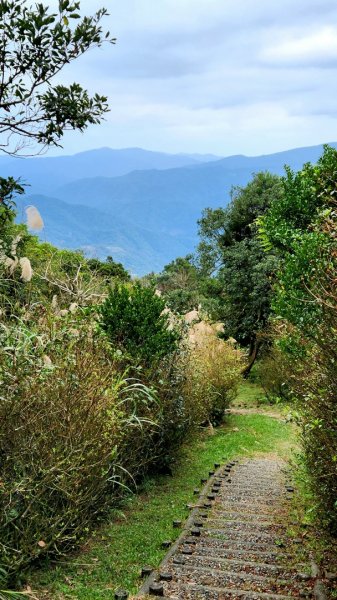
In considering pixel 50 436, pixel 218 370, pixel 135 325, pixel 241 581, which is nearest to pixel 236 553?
pixel 241 581

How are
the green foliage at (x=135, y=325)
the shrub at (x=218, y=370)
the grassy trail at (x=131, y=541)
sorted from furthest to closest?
1. the shrub at (x=218, y=370)
2. the green foliage at (x=135, y=325)
3. the grassy trail at (x=131, y=541)

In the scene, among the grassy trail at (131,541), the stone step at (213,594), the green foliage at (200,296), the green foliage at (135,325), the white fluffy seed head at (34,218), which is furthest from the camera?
the green foliage at (200,296)

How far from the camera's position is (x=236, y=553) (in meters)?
4.96

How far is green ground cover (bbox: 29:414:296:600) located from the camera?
4.35 m

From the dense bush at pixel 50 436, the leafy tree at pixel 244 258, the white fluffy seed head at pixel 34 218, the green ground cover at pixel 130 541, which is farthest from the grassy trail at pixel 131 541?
the leafy tree at pixel 244 258

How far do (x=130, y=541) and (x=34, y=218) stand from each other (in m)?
3.09

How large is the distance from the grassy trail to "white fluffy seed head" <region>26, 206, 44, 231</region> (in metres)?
2.83

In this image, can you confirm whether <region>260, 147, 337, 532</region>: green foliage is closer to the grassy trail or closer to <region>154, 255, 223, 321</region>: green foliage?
the grassy trail

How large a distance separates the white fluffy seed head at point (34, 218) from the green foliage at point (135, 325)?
89.1 inches

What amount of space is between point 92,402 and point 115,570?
1.36 meters

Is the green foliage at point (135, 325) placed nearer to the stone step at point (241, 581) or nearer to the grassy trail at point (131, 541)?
the grassy trail at point (131, 541)

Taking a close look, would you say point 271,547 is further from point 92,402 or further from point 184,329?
point 184,329

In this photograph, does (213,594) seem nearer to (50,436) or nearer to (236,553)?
(236,553)

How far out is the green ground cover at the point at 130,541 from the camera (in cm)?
435
